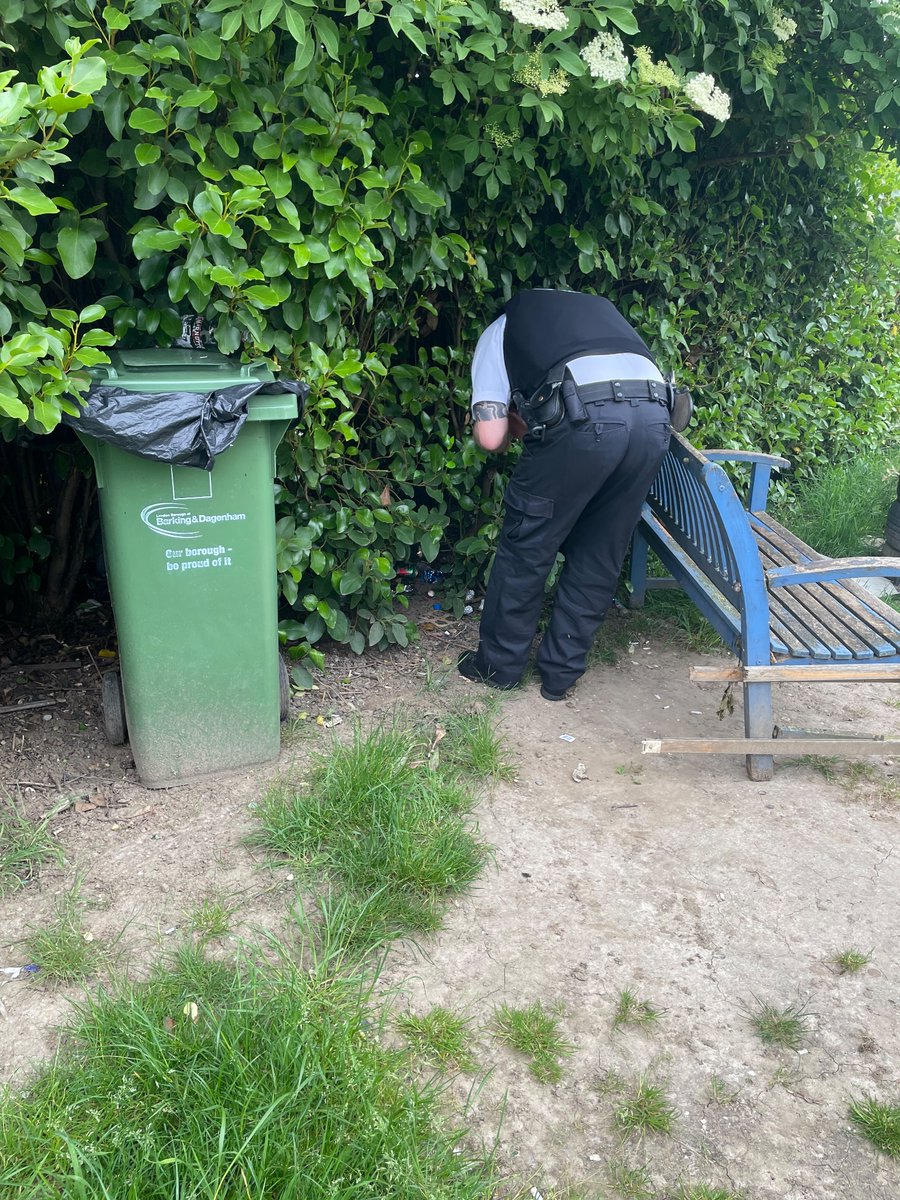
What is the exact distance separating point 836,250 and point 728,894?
436cm

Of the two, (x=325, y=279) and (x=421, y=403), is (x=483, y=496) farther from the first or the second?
(x=325, y=279)

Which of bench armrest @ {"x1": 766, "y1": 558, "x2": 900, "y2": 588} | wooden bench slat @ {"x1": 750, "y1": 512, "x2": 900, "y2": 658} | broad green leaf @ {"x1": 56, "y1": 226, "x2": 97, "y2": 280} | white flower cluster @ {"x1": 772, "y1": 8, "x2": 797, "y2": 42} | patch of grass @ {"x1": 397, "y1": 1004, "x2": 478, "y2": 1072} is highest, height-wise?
white flower cluster @ {"x1": 772, "y1": 8, "x2": 797, "y2": 42}

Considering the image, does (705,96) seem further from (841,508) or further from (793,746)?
(841,508)

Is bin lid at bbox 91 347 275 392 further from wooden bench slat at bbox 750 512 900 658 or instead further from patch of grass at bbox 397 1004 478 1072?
wooden bench slat at bbox 750 512 900 658

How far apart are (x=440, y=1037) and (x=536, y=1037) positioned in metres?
0.23

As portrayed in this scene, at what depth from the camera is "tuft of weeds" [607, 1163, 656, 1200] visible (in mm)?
2014

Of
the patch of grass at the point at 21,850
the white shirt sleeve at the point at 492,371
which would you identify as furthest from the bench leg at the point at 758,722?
the patch of grass at the point at 21,850

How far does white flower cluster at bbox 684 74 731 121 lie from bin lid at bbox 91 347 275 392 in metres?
1.81

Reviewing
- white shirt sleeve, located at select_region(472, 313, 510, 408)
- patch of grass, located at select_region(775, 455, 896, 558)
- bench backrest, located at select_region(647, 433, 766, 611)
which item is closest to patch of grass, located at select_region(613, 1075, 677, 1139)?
bench backrest, located at select_region(647, 433, 766, 611)

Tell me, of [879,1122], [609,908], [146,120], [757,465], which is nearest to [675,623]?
[757,465]

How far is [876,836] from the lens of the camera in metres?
3.25

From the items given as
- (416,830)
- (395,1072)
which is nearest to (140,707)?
(416,830)

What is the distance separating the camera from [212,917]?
8.71 feet

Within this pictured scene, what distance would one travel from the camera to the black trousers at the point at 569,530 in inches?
139
